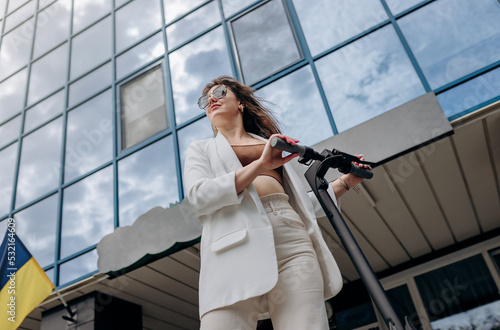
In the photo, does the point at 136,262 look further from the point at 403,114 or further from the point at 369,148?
the point at 403,114

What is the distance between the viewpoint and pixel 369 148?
4152 millimetres

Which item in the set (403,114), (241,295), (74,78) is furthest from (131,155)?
(241,295)

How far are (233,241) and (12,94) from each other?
384 inches

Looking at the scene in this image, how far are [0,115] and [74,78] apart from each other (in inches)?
87.7

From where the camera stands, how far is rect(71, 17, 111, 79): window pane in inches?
334

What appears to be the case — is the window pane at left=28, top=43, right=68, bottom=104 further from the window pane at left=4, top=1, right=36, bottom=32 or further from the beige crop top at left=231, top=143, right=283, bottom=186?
the beige crop top at left=231, top=143, right=283, bottom=186

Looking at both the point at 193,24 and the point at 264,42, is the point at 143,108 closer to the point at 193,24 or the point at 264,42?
the point at 193,24

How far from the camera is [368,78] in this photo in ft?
17.0

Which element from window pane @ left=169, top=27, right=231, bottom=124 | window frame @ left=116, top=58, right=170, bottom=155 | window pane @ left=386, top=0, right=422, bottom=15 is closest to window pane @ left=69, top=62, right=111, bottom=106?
window frame @ left=116, top=58, right=170, bottom=155

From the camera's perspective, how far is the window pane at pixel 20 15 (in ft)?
34.6

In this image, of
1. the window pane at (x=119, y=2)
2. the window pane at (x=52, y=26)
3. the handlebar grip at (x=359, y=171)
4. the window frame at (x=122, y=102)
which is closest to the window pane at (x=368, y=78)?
the window frame at (x=122, y=102)

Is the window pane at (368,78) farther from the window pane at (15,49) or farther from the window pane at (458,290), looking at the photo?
the window pane at (15,49)

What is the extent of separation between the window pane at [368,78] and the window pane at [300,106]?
159 mm

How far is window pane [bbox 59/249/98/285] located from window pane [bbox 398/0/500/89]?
522cm
